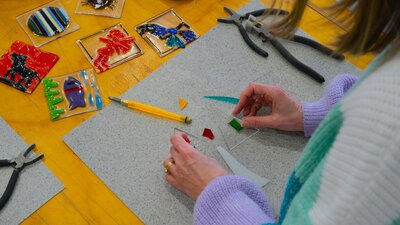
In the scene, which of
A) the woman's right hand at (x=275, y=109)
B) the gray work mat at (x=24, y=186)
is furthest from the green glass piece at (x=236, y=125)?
the gray work mat at (x=24, y=186)

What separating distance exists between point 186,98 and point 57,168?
0.92ft

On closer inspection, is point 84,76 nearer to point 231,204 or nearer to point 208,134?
point 208,134

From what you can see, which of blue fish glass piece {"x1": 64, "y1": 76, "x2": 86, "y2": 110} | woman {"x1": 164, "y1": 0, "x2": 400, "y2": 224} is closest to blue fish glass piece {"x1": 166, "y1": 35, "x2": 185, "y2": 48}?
blue fish glass piece {"x1": 64, "y1": 76, "x2": 86, "y2": 110}

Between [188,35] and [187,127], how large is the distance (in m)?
0.25

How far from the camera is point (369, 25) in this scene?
396 millimetres

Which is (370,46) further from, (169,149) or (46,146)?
(46,146)

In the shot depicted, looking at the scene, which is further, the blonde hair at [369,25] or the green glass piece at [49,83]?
the green glass piece at [49,83]

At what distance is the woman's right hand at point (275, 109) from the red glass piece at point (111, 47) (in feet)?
0.96

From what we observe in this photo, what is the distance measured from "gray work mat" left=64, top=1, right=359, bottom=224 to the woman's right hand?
0.08 feet

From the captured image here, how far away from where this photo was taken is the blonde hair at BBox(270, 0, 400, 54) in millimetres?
376

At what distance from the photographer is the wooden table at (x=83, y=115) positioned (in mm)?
633

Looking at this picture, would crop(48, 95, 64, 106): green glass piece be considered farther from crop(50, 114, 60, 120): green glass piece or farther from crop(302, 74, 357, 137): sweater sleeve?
crop(302, 74, 357, 137): sweater sleeve

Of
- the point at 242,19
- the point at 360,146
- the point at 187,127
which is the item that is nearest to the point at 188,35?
the point at 242,19

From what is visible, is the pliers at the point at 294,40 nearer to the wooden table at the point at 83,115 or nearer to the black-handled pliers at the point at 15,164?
the wooden table at the point at 83,115
